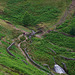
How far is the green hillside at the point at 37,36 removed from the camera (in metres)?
28.4

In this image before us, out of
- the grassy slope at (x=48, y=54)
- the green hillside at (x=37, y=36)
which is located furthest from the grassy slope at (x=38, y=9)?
the grassy slope at (x=48, y=54)

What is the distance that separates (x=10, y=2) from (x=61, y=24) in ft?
147

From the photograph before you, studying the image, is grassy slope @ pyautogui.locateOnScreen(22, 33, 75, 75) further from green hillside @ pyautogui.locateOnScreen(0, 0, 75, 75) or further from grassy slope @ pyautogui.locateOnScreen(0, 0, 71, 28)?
grassy slope @ pyautogui.locateOnScreen(0, 0, 71, 28)

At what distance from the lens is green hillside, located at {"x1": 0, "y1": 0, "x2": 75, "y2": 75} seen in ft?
93.2

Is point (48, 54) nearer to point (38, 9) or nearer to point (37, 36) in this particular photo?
point (37, 36)

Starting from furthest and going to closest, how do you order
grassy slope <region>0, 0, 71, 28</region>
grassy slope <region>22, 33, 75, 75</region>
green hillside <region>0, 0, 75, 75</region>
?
grassy slope <region>0, 0, 71, 28</region>, grassy slope <region>22, 33, 75, 75</region>, green hillside <region>0, 0, 75, 75</region>

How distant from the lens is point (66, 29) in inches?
2258

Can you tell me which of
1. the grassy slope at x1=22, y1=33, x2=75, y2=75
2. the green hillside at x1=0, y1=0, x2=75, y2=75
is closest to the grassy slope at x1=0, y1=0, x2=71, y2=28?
the green hillside at x1=0, y1=0, x2=75, y2=75

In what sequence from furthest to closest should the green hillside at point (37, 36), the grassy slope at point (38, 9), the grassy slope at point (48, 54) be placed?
the grassy slope at point (38, 9) → the grassy slope at point (48, 54) → the green hillside at point (37, 36)

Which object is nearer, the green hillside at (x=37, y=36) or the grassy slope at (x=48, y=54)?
the green hillside at (x=37, y=36)

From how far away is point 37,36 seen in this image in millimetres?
55875

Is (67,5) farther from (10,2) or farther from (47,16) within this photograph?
(10,2)

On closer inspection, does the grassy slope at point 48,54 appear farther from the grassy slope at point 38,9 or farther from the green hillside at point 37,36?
the grassy slope at point 38,9

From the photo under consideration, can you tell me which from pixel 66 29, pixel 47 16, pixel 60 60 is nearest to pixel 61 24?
pixel 66 29
